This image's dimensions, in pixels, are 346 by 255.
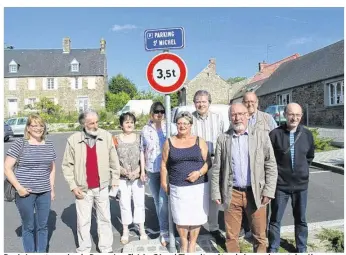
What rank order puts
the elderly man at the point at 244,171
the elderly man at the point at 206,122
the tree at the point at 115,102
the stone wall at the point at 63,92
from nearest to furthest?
the elderly man at the point at 244,171 < the elderly man at the point at 206,122 < the stone wall at the point at 63,92 < the tree at the point at 115,102

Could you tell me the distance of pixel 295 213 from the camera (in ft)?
14.3

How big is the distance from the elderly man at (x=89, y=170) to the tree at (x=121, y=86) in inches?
2510

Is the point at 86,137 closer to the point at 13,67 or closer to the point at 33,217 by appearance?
the point at 33,217

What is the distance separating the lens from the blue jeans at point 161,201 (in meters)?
4.92

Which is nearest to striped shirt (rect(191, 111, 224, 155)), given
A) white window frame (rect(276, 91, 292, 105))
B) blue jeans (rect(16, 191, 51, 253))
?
blue jeans (rect(16, 191, 51, 253))

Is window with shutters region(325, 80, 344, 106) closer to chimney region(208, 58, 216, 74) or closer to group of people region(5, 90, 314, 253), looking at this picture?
group of people region(5, 90, 314, 253)

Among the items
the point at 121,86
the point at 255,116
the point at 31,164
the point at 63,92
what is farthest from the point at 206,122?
the point at 121,86

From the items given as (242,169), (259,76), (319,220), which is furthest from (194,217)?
(259,76)

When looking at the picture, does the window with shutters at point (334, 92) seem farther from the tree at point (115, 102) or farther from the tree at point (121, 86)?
the tree at point (121, 86)

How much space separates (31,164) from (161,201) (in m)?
1.83

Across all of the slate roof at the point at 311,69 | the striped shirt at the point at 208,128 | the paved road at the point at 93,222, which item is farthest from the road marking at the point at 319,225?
the slate roof at the point at 311,69

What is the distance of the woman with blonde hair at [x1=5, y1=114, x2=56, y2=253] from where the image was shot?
4.14 m

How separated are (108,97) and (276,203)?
2057 inches

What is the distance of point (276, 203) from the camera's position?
14.0 ft
